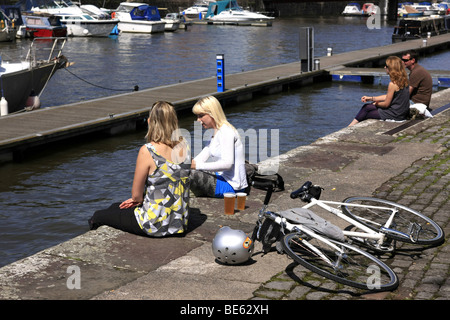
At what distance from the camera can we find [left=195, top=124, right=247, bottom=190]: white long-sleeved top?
686 centimetres

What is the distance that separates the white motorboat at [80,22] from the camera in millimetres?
52594

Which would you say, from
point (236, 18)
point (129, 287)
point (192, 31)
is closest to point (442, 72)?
point (129, 287)

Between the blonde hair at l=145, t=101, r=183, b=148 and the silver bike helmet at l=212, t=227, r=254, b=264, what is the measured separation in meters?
1.07

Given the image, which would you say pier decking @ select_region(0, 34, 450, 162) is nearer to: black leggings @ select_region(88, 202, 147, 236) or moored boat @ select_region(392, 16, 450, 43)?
black leggings @ select_region(88, 202, 147, 236)

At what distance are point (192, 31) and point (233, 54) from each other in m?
21.5

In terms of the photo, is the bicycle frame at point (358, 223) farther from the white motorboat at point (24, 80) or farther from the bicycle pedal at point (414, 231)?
the white motorboat at point (24, 80)

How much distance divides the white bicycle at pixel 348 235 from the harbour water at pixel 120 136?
4.09 m

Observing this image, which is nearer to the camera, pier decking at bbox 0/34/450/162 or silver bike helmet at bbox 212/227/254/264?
silver bike helmet at bbox 212/227/254/264

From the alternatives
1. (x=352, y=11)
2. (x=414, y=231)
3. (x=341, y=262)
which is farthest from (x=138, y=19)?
(x=341, y=262)

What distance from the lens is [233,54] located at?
127 feet

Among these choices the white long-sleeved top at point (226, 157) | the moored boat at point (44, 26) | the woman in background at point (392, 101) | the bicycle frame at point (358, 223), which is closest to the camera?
the bicycle frame at point (358, 223)

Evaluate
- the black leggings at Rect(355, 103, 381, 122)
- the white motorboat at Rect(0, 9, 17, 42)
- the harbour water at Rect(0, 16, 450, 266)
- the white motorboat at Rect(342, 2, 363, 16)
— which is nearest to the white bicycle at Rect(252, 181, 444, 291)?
the harbour water at Rect(0, 16, 450, 266)

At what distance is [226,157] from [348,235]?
1.68 metres

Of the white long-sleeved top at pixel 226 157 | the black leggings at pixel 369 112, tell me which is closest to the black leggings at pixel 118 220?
the white long-sleeved top at pixel 226 157
